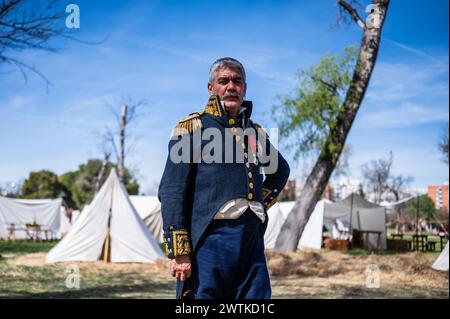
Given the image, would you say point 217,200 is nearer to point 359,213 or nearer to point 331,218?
point 359,213

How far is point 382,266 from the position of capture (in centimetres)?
1073

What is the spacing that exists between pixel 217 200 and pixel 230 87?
0.54 meters

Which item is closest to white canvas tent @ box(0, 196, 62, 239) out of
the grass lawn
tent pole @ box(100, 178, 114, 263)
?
the grass lawn

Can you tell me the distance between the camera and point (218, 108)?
2.42 metres

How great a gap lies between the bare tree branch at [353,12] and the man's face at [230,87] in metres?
10.5

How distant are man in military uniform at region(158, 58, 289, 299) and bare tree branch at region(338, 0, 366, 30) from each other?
10.5 metres

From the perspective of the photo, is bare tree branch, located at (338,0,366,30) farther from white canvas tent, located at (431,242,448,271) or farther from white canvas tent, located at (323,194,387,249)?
white canvas tent, located at (323,194,387,249)

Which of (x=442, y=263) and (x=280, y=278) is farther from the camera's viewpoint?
(x=442, y=263)

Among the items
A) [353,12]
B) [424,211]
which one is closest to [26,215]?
[353,12]

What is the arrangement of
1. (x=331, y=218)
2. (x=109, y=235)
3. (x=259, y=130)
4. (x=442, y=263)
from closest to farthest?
(x=259, y=130), (x=442, y=263), (x=109, y=235), (x=331, y=218)

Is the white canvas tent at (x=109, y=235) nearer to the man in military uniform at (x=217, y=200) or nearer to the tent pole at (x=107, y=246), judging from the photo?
the tent pole at (x=107, y=246)
